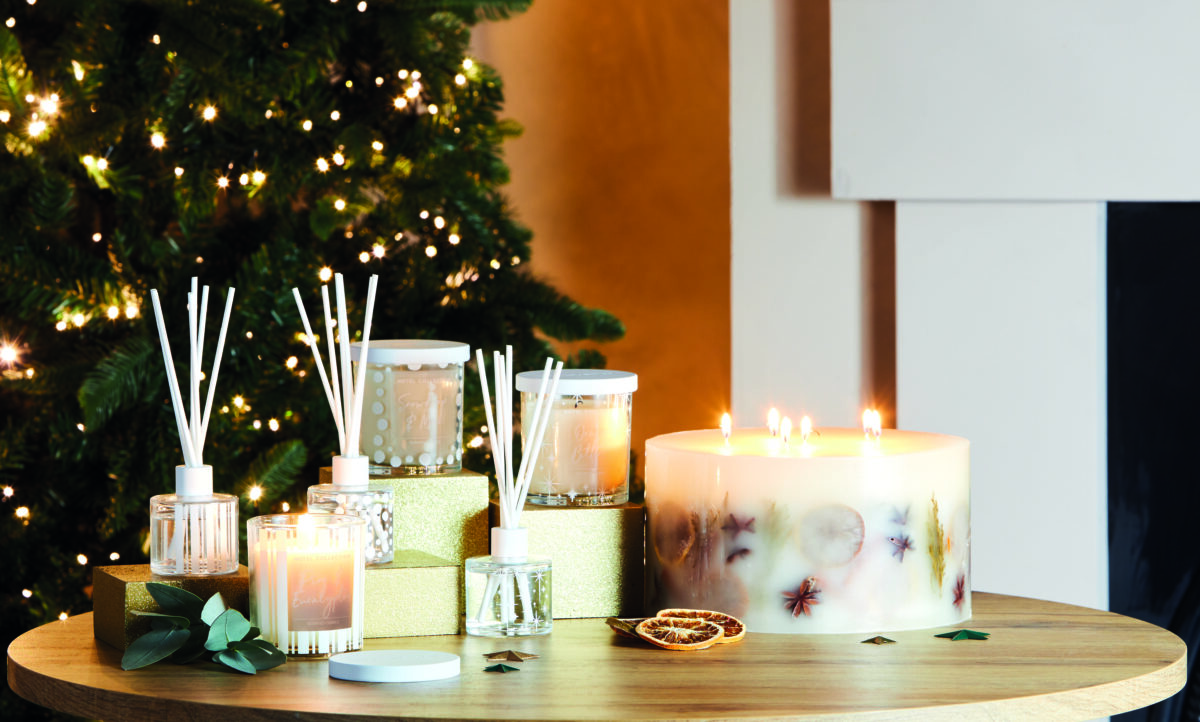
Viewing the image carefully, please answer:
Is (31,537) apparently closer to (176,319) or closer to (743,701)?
(176,319)

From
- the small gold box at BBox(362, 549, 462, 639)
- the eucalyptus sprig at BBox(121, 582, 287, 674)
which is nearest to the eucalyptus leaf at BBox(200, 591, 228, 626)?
the eucalyptus sprig at BBox(121, 582, 287, 674)

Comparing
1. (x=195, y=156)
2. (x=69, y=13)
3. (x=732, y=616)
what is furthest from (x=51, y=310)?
(x=732, y=616)

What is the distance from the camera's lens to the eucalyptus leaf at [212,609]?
0.90 metres

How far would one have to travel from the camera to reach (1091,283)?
1.72 meters

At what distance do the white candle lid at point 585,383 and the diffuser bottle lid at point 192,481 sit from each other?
0.26 m

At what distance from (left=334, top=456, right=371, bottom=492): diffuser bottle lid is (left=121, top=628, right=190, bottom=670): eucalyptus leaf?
0.16 meters

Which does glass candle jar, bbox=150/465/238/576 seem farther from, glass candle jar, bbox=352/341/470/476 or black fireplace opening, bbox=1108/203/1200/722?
black fireplace opening, bbox=1108/203/1200/722

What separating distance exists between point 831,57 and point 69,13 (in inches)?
37.5

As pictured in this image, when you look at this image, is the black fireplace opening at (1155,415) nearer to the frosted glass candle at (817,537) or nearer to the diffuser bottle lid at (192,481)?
the frosted glass candle at (817,537)

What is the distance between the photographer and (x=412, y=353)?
1.05 metres

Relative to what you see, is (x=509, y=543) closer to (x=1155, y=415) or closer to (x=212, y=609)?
(x=212, y=609)

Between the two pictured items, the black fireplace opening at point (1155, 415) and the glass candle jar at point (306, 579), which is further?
the black fireplace opening at point (1155, 415)

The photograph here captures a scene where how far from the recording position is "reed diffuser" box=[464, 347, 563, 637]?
986 millimetres

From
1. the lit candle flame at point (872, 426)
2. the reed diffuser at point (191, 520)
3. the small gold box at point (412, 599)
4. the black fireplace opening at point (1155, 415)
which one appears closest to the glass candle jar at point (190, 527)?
the reed diffuser at point (191, 520)
